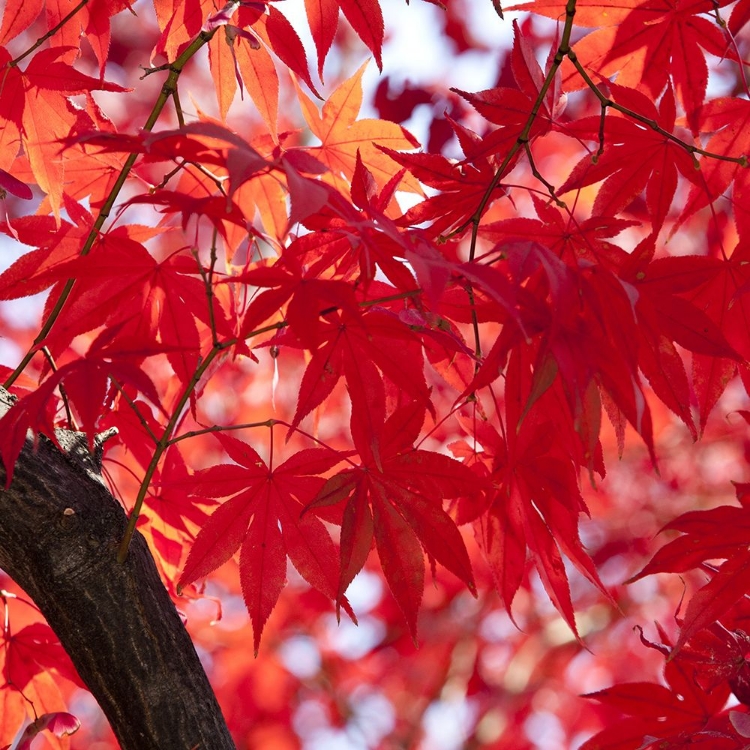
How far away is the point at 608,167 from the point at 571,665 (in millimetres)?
2839

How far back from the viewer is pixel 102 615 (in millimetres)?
784

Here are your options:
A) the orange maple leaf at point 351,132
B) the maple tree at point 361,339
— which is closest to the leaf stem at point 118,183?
the maple tree at point 361,339

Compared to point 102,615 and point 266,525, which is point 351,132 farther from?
point 102,615

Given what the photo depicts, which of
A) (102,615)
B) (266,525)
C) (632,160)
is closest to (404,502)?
(266,525)

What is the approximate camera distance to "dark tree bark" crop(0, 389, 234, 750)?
2.55 feet

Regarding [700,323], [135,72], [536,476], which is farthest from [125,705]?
[135,72]

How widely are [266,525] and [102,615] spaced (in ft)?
0.59

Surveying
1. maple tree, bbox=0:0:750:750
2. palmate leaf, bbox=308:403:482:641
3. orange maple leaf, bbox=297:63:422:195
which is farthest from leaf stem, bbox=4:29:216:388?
palmate leaf, bbox=308:403:482:641

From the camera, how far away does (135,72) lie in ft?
11.4

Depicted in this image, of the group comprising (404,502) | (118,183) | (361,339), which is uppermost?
(118,183)

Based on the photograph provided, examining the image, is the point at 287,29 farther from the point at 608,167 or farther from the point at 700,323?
the point at 700,323

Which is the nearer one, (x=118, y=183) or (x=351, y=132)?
(x=118, y=183)

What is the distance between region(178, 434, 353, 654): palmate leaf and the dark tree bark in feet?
0.26

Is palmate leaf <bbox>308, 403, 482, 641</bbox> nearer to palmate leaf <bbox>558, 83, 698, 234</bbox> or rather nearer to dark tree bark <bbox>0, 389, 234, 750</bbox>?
dark tree bark <bbox>0, 389, 234, 750</bbox>
